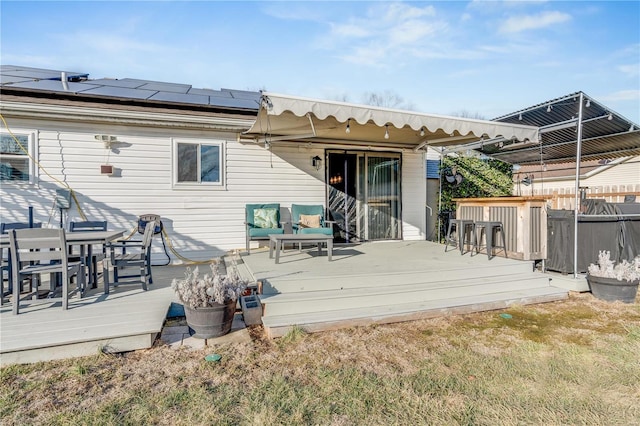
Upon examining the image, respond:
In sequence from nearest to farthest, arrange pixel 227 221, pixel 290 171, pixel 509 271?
pixel 509 271 → pixel 227 221 → pixel 290 171

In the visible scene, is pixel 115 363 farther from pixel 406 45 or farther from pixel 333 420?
pixel 406 45

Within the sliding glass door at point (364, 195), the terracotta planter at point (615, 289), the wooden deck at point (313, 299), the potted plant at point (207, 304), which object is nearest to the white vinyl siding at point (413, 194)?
the sliding glass door at point (364, 195)

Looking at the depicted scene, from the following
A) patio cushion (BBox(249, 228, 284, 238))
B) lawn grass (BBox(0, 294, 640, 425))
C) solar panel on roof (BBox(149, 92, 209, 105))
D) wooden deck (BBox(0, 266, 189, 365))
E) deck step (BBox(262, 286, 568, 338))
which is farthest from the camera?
solar panel on roof (BBox(149, 92, 209, 105))

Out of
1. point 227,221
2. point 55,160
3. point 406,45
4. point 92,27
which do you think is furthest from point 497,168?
point 92,27

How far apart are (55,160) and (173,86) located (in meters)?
3.32

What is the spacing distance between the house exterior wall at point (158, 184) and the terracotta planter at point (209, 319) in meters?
3.72

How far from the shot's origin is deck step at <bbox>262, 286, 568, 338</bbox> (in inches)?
143

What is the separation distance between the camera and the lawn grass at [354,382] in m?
2.16

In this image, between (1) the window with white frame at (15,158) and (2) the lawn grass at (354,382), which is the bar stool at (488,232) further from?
(1) the window with white frame at (15,158)

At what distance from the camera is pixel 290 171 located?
7.52 meters

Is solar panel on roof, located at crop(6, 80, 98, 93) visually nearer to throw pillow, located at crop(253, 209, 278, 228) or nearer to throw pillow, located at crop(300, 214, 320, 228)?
throw pillow, located at crop(253, 209, 278, 228)

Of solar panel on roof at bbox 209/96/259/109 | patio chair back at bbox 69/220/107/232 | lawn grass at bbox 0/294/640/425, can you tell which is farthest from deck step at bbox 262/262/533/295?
solar panel on roof at bbox 209/96/259/109

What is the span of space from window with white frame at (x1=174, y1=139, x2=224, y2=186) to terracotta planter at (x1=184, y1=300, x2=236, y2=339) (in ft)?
13.1

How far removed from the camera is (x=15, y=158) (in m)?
5.87
